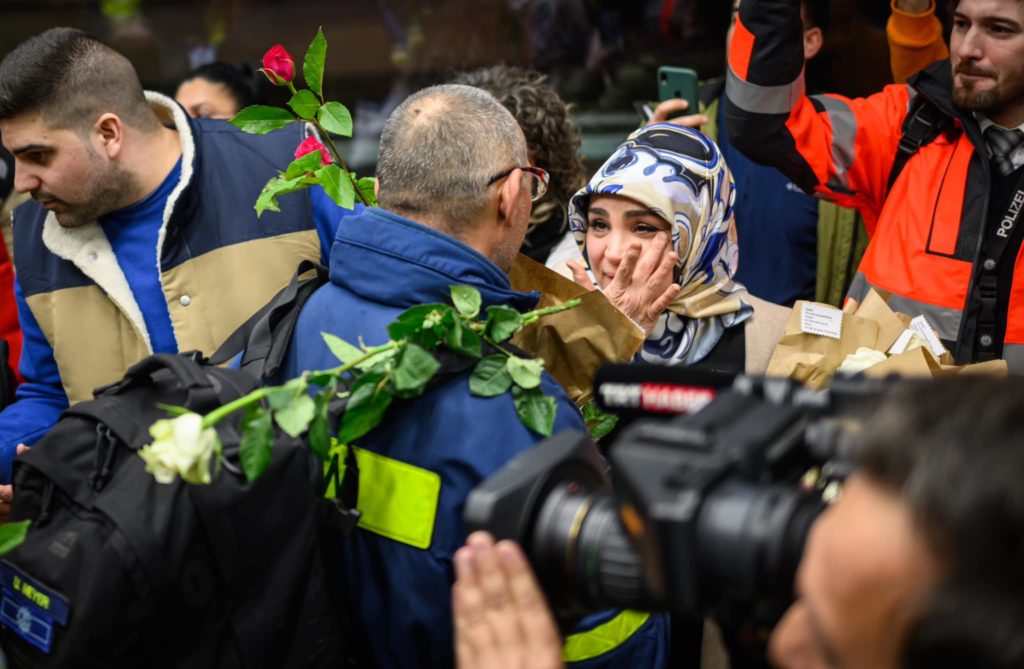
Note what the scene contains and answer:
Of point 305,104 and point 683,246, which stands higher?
point 305,104

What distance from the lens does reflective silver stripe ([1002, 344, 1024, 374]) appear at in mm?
2342

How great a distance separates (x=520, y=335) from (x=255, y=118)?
2.15ft

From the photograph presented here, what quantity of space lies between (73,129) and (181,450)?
1399 mm

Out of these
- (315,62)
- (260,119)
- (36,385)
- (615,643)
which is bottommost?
(36,385)

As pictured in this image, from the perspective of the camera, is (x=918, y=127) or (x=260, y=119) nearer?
(x=260, y=119)

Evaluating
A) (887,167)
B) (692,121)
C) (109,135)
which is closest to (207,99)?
(109,135)

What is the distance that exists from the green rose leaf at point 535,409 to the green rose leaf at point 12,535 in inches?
27.4

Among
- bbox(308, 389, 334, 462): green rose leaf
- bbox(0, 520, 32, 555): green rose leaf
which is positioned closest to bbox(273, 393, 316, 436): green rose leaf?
bbox(308, 389, 334, 462): green rose leaf

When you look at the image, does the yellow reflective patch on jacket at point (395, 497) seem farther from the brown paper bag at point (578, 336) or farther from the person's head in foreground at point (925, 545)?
the person's head in foreground at point (925, 545)

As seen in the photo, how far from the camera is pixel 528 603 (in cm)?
114

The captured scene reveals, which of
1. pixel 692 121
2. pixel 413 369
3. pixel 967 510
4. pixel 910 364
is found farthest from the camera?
pixel 692 121

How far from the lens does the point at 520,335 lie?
1.95m

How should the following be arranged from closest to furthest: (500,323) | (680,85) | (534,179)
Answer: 1. (500,323)
2. (534,179)
3. (680,85)

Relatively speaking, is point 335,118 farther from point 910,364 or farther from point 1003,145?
point 1003,145
